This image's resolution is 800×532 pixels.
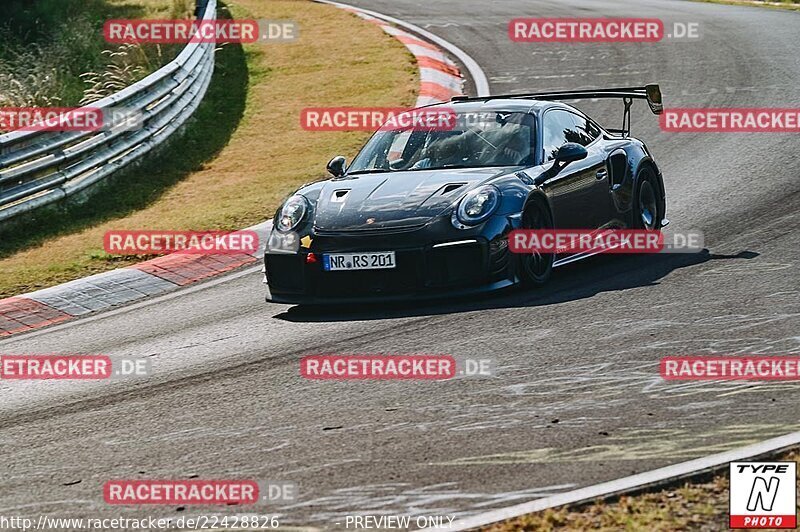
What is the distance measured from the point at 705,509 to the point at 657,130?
10.4 meters

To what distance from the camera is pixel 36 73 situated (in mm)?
16578

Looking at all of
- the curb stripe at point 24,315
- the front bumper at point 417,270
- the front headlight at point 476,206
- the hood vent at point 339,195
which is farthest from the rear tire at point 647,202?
the curb stripe at point 24,315

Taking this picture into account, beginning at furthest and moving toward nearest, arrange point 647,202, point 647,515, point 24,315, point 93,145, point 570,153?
point 93,145 → point 647,202 → point 24,315 → point 570,153 → point 647,515

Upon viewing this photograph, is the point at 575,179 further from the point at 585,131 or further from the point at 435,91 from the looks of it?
the point at 435,91

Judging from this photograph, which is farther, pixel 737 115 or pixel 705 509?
pixel 737 115

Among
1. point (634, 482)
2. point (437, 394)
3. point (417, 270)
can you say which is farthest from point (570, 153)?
point (634, 482)

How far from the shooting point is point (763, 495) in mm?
4520

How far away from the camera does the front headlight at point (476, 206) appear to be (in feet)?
27.2

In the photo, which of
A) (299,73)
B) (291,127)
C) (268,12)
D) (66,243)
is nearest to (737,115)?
(291,127)

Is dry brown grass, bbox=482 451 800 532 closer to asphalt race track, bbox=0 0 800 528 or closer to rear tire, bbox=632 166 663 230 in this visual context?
asphalt race track, bbox=0 0 800 528

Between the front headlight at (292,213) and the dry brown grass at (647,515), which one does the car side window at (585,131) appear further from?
the dry brown grass at (647,515)

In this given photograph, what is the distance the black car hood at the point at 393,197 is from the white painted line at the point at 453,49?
755 centimetres

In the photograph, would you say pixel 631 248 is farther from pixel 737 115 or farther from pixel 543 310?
pixel 737 115

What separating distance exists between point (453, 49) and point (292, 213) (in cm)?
1133
